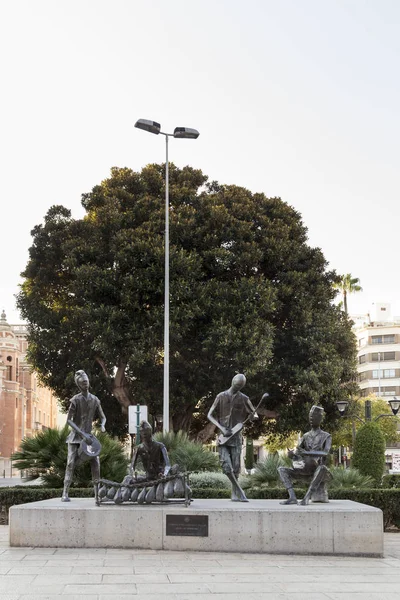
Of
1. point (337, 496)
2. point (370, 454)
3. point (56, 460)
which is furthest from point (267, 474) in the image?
point (56, 460)

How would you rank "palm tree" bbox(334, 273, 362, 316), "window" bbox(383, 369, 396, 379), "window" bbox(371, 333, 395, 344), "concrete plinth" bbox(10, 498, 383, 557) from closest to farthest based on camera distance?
"concrete plinth" bbox(10, 498, 383, 557), "palm tree" bbox(334, 273, 362, 316), "window" bbox(383, 369, 396, 379), "window" bbox(371, 333, 395, 344)

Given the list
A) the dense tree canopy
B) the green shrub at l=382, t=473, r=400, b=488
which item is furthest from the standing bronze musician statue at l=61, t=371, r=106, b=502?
the dense tree canopy

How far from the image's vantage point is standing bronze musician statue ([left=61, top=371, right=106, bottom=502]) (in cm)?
1259

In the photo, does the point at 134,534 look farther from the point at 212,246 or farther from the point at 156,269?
the point at 212,246

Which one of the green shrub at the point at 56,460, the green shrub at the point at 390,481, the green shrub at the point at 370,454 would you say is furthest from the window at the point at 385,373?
the green shrub at the point at 56,460

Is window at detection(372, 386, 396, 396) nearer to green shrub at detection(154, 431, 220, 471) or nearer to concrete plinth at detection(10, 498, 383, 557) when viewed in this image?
green shrub at detection(154, 431, 220, 471)

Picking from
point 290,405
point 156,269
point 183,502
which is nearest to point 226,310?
point 156,269

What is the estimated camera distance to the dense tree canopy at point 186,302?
95.9 feet

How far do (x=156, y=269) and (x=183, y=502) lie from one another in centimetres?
1823

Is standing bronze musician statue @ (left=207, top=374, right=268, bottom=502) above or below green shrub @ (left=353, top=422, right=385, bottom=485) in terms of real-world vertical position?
above

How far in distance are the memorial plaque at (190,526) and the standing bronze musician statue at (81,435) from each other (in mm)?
1864

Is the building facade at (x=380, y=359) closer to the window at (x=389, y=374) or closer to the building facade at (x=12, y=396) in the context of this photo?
the window at (x=389, y=374)

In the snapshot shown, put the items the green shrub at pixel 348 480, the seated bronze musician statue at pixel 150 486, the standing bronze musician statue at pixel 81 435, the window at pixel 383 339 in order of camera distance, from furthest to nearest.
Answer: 1. the window at pixel 383 339
2. the green shrub at pixel 348 480
3. the standing bronze musician statue at pixel 81 435
4. the seated bronze musician statue at pixel 150 486

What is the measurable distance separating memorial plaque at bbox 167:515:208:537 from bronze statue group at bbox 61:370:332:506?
1.34 ft
